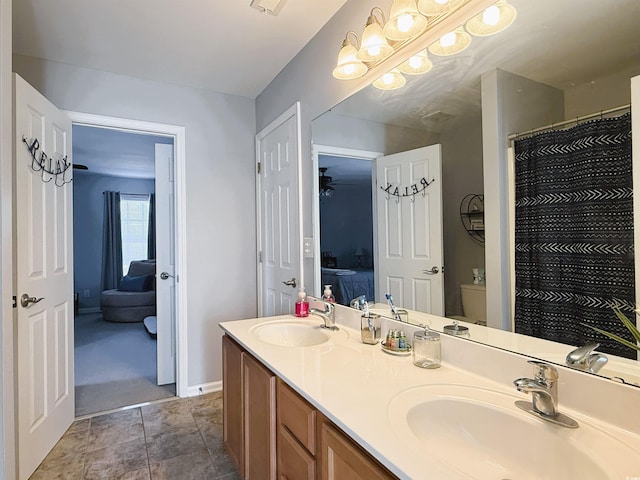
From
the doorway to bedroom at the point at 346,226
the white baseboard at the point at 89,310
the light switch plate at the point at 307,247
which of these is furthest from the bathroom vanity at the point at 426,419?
the white baseboard at the point at 89,310

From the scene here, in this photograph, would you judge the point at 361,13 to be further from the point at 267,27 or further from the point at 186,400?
the point at 186,400

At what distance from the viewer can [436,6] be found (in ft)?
4.09

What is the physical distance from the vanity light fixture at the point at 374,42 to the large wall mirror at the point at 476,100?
156mm

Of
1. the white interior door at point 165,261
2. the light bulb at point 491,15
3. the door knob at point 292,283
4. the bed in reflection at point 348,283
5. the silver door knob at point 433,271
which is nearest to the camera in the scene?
the light bulb at point 491,15

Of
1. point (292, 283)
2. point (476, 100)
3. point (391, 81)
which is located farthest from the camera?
point (292, 283)

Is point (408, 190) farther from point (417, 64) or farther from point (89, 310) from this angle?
point (89, 310)

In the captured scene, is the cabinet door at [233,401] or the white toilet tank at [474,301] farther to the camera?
the cabinet door at [233,401]

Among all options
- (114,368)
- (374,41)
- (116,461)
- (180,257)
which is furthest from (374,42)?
(114,368)

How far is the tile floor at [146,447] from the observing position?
1835mm

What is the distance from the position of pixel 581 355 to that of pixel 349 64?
1435 millimetres

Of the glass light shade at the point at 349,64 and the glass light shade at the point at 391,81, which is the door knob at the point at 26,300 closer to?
the glass light shade at the point at 349,64

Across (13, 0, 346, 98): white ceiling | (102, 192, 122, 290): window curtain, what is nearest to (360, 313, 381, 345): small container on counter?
(13, 0, 346, 98): white ceiling

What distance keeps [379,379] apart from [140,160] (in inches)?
207

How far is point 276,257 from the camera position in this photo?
2.70 metres
